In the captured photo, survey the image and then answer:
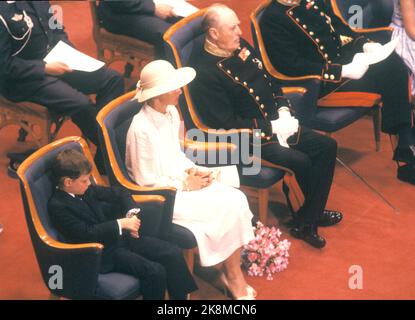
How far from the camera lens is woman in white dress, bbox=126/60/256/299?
4.61 metres

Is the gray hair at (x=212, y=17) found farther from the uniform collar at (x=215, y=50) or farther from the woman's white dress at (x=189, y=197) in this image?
the woman's white dress at (x=189, y=197)

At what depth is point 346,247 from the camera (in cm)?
522

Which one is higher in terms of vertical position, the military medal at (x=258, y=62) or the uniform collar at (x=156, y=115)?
the uniform collar at (x=156, y=115)

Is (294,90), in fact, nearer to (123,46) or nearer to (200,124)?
(200,124)

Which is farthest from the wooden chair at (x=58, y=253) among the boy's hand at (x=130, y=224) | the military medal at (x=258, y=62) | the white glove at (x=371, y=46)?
the white glove at (x=371, y=46)

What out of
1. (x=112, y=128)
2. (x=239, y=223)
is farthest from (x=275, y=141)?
(x=112, y=128)

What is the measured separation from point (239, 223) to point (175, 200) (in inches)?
14.2

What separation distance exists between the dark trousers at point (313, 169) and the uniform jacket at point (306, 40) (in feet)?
2.10

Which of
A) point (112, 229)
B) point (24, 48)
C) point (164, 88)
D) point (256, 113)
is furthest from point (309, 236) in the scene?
point (24, 48)

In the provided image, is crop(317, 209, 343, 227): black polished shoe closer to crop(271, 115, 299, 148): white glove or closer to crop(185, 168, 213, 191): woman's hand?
crop(271, 115, 299, 148): white glove

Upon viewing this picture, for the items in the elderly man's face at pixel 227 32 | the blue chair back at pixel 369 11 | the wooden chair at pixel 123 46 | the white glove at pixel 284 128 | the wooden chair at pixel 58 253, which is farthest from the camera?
the wooden chair at pixel 123 46

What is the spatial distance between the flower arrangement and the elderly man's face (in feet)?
3.43

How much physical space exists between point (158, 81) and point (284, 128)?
0.91 metres

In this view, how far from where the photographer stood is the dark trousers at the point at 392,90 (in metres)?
5.89
